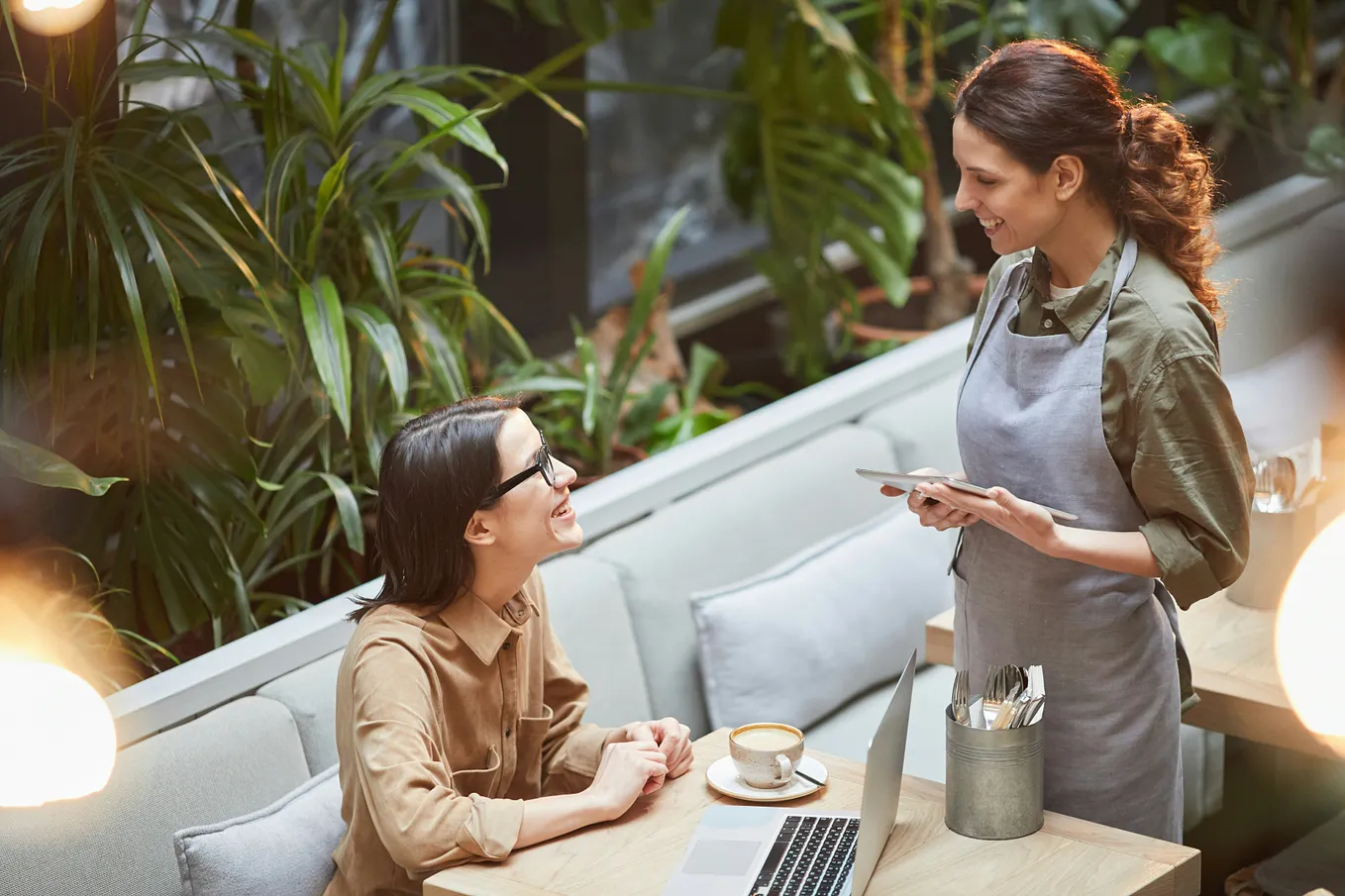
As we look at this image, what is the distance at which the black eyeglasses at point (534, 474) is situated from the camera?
6.34 feet

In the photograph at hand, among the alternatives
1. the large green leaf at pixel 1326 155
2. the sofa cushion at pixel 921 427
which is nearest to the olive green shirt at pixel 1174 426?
the sofa cushion at pixel 921 427

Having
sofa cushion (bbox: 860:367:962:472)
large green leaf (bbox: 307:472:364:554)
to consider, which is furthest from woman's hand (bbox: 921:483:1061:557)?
sofa cushion (bbox: 860:367:962:472)

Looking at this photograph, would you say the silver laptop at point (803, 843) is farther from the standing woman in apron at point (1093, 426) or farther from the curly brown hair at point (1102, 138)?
the curly brown hair at point (1102, 138)

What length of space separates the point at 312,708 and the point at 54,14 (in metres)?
1.14

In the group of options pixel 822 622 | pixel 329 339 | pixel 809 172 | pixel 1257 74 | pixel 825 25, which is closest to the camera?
pixel 329 339

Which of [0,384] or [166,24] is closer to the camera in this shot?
[0,384]

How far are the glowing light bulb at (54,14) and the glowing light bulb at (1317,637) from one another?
82.8 inches

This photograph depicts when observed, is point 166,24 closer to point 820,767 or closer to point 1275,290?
point 820,767

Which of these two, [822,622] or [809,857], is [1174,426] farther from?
Result: [822,622]

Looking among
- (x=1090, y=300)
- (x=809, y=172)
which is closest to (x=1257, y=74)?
(x=809, y=172)

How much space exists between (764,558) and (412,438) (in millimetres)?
Result: 1208

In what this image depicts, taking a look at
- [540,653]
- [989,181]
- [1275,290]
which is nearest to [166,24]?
[540,653]

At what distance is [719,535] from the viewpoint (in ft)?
9.62

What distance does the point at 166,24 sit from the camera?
312 cm
